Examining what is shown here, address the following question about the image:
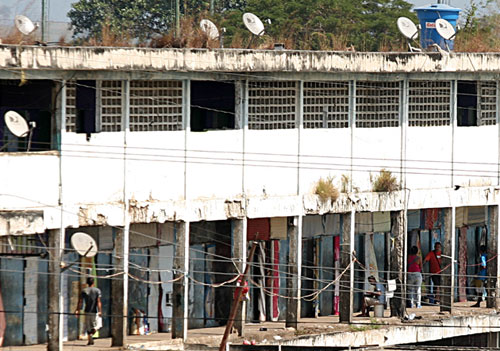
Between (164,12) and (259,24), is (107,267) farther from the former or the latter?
(164,12)

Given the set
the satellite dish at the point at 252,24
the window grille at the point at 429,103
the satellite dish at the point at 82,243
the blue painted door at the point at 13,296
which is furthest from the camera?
the window grille at the point at 429,103

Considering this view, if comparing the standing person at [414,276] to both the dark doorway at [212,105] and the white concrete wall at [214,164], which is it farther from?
the dark doorway at [212,105]

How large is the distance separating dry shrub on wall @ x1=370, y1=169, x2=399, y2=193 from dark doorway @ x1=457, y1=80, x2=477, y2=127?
2829 mm

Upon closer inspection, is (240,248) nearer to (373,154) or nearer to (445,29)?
(373,154)

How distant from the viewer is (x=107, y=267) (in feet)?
77.1

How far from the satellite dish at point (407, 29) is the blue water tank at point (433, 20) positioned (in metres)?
0.69

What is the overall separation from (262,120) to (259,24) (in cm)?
191

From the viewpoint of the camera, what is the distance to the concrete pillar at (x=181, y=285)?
23547 millimetres

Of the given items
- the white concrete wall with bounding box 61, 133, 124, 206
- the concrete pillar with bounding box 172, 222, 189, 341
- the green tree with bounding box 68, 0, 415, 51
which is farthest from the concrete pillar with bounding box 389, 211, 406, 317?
the green tree with bounding box 68, 0, 415, 51

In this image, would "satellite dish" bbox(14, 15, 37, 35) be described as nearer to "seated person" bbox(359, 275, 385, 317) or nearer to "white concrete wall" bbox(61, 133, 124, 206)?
"white concrete wall" bbox(61, 133, 124, 206)

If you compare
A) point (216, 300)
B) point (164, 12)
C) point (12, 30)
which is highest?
point (164, 12)

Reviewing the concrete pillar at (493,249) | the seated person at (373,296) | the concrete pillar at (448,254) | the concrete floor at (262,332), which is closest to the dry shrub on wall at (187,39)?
the concrete floor at (262,332)

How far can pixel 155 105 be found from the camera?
23016 mm

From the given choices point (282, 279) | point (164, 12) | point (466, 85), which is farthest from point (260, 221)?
point (164, 12)
